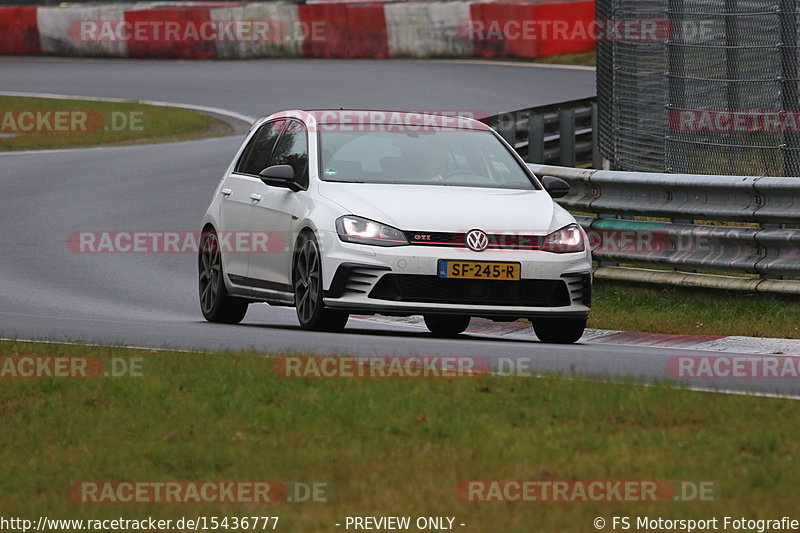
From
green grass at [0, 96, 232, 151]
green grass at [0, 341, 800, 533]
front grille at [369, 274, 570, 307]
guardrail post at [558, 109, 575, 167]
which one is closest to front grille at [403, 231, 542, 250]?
front grille at [369, 274, 570, 307]

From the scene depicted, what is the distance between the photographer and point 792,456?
21.6ft

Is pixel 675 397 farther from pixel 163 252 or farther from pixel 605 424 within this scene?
pixel 163 252

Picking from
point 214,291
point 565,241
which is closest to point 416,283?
point 565,241

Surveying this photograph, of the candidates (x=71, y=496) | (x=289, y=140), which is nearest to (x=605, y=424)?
(x=71, y=496)

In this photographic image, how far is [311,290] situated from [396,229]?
76 centimetres

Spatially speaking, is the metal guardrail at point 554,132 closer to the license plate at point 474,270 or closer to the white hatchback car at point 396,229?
the white hatchback car at point 396,229

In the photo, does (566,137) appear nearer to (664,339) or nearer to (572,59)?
(664,339)

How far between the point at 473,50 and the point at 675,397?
28.9 meters

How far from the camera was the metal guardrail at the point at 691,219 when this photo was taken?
40.7ft

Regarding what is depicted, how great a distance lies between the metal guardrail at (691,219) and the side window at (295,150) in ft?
8.95

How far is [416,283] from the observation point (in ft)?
35.4

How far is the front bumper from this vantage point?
10750mm

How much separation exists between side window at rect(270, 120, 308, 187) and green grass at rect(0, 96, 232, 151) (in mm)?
14537

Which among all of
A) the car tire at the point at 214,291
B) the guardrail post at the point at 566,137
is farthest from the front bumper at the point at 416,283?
the guardrail post at the point at 566,137
